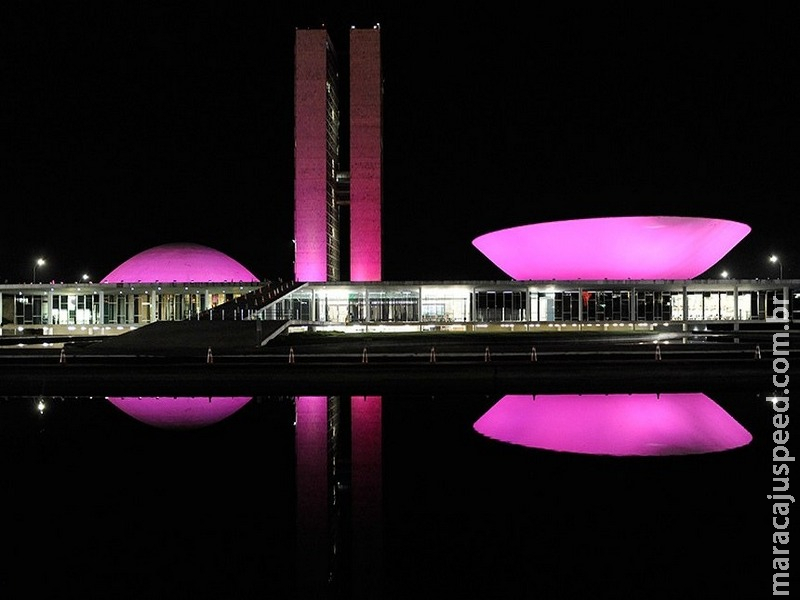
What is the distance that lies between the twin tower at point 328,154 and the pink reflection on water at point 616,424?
1478 inches

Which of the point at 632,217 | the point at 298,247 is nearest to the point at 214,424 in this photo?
the point at 632,217

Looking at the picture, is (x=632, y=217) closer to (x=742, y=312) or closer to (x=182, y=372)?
(x=742, y=312)

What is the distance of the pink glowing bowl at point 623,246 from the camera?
1681 inches

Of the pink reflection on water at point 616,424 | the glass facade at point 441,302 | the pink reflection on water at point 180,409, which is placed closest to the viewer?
the pink reflection on water at point 616,424

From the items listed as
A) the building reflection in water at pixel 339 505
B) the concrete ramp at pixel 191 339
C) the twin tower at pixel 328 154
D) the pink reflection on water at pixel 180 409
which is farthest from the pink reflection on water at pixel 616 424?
the twin tower at pixel 328 154

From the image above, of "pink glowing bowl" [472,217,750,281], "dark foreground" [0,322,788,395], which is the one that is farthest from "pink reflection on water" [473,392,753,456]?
"pink glowing bowl" [472,217,750,281]

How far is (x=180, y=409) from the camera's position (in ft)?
45.8

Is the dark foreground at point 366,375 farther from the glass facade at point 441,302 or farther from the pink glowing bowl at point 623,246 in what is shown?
the glass facade at point 441,302

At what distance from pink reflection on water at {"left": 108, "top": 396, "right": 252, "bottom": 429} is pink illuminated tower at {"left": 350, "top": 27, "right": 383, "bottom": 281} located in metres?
37.1

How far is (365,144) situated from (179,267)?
51.1 feet

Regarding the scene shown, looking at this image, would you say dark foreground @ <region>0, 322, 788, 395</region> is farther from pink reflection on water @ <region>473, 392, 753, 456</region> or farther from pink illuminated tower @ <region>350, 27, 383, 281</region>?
pink illuminated tower @ <region>350, 27, 383, 281</region>

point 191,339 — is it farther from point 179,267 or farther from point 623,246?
point 179,267

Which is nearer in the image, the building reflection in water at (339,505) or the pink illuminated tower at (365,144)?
the building reflection in water at (339,505)

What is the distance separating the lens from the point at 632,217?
4231cm
